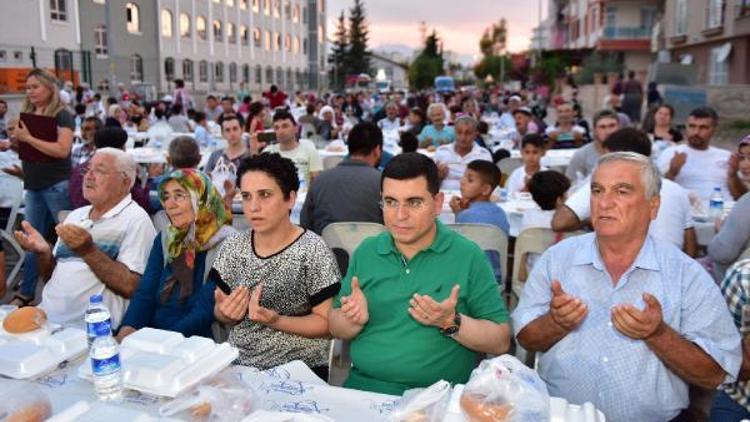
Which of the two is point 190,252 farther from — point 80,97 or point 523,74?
point 523,74

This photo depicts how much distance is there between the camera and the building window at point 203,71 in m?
38.8

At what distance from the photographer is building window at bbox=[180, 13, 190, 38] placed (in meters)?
36.6

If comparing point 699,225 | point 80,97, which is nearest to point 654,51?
point 80,97

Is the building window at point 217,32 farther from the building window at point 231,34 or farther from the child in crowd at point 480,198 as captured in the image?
the child in crowd at point 480,198

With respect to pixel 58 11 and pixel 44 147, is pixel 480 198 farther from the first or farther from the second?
pixel 58 11

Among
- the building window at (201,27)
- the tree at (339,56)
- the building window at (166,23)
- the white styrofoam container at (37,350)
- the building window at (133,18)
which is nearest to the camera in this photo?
the white styrofoam container at (37,350)

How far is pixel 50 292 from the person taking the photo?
3.34 meters

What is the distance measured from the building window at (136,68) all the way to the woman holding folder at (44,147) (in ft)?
97.9

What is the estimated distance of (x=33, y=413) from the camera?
173 centimetres

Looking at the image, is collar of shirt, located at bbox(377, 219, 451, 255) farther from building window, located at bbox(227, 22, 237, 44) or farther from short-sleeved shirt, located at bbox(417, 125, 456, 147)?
building window, located at bbox(227, 22, 237, 44)

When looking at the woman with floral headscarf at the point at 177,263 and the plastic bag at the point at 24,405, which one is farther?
the woman with floral headscarf at the point at 177,263

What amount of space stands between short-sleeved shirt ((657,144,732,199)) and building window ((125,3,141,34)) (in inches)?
1246

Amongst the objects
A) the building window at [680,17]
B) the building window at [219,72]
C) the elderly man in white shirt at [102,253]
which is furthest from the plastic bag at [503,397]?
the building window at [219,72]

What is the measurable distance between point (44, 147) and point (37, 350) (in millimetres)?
3372
